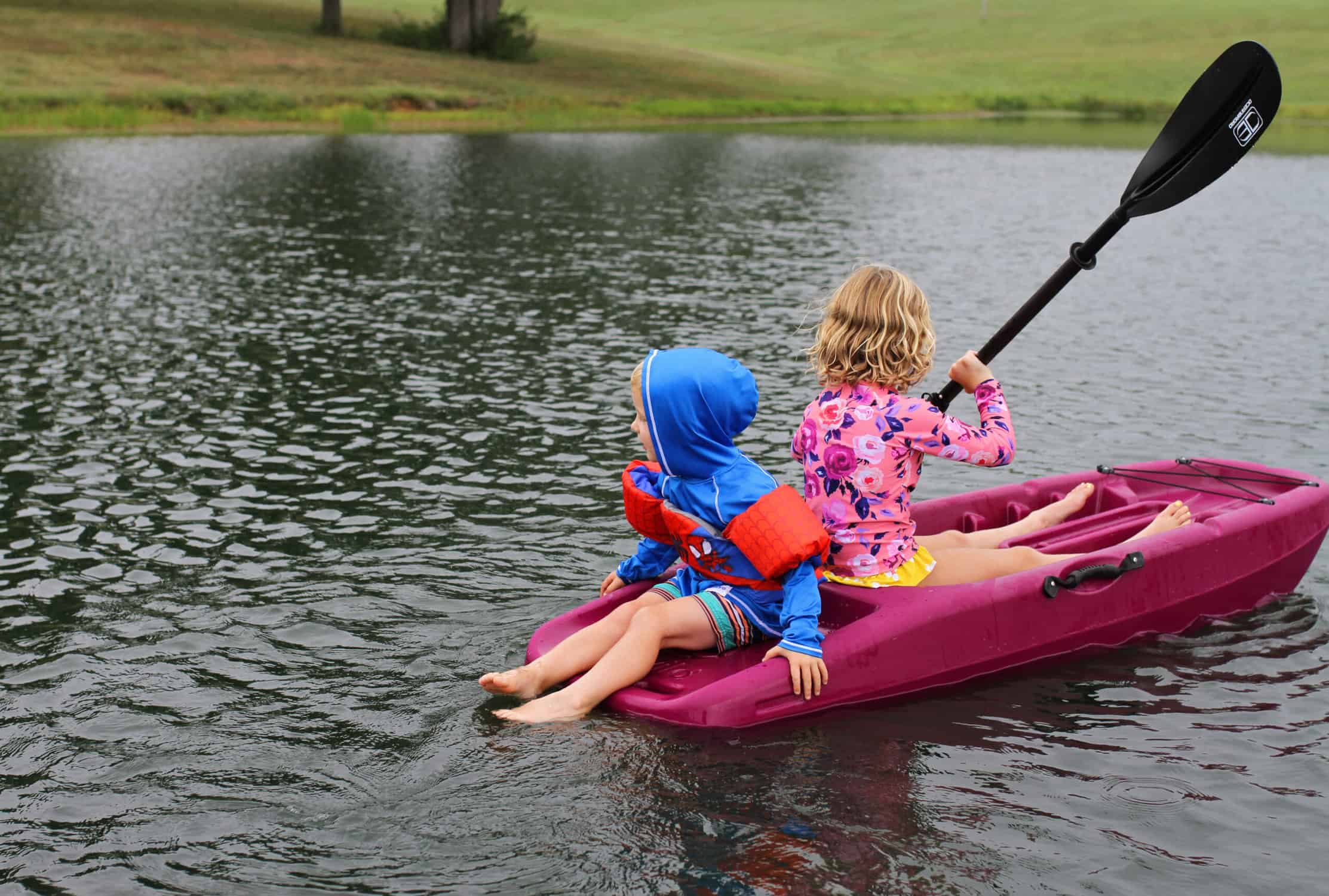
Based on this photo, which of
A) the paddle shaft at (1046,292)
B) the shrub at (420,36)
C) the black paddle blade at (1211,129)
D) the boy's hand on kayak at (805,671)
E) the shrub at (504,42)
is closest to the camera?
the boy's hand on kayak at (805,671)

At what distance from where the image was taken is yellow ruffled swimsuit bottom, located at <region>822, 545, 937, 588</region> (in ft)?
22.4

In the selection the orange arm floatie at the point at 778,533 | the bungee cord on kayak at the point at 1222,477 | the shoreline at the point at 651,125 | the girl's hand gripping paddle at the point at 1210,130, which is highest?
the shoreline at the point at 651,125

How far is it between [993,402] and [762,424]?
223 inches

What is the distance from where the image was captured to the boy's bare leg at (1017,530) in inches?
297

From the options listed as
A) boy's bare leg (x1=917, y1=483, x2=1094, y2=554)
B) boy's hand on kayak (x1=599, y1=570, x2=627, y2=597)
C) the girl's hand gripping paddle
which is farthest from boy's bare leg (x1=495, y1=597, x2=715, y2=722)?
the girl's hand gripping paddle

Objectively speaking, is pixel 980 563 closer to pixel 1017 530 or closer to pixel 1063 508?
pixel 1017 530

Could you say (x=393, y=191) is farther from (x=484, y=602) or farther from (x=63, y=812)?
(x=63, y=812)

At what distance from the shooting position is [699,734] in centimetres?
627

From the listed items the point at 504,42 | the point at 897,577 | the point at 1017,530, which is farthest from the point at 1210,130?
the point at 504,42

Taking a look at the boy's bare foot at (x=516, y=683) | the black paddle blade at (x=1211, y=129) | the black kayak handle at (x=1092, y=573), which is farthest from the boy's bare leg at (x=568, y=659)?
the black paddle blade at (x=1211, y=129)

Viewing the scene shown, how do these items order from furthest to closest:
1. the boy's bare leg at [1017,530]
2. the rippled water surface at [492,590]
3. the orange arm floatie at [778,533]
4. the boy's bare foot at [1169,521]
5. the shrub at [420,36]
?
1. the shrub at [420,36]
2. the boy's bare foot at [1169,521]
3. the boy's bare leg at [1017,530]
4. the orange arm floatie at [778,533]
5. the rippled water surface at [492,590]

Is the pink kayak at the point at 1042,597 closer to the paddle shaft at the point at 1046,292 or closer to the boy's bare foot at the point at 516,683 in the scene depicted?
the boy's bare foot at the point at 516,683

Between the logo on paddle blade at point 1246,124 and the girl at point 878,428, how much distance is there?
7.99 ft

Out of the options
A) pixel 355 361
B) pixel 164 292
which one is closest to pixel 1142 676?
pixel 355 361
